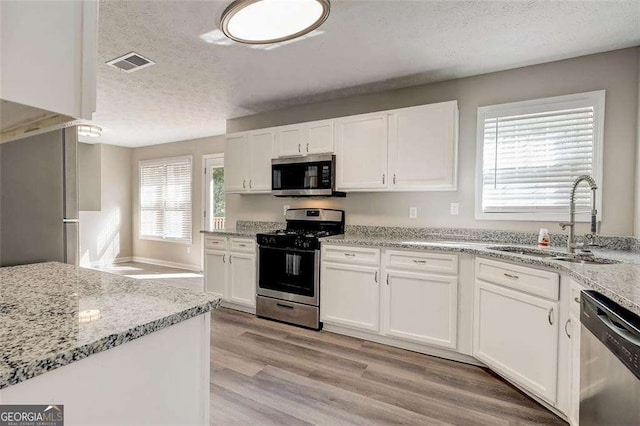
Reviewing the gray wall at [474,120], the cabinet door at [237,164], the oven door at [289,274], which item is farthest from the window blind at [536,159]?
the cabinet door at [237,164]

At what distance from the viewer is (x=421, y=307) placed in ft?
8.74

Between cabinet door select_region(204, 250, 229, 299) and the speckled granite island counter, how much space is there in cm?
267

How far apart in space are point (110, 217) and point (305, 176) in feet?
17.0

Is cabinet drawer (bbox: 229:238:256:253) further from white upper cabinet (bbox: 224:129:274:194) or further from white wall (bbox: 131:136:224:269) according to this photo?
white wall (bbox: 131:136:224:269)

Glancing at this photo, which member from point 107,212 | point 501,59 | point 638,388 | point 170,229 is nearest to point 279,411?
point 638,388

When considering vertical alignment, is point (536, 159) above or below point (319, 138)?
below

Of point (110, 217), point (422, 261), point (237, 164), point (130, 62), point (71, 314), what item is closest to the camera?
point (71, 314)

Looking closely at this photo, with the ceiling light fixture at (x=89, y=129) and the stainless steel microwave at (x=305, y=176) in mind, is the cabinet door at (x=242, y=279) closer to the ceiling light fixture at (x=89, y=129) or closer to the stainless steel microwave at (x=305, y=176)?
the stainless steel microwave at (x=305, y=176)

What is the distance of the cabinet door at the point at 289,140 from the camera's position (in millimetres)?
3588

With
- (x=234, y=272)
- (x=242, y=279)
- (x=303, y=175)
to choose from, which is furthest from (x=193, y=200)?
(x=303, y=175)

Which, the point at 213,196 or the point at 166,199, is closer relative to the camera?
the point at 213,196

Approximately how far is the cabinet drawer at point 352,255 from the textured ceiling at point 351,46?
1.66 m

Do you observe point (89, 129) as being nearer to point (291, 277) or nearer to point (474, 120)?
point (291, 277)

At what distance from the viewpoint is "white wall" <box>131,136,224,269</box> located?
5934 millimetres
